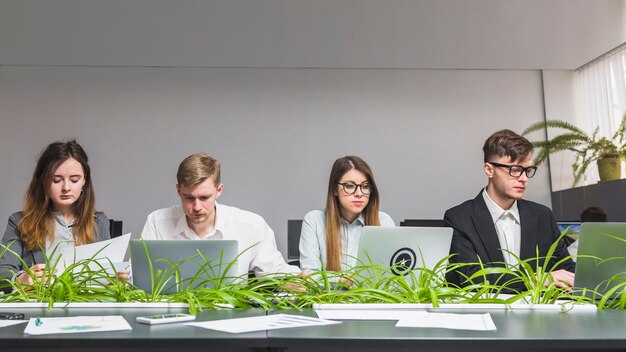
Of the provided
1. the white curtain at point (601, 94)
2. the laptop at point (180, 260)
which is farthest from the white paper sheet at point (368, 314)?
the white curtain at point (601, 94)

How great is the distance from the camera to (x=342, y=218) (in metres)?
3.57

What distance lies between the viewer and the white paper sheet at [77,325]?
132cm

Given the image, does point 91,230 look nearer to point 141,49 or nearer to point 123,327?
point 123,327

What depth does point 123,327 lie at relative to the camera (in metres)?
1.37

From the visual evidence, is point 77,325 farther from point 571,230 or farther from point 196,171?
point 571,230

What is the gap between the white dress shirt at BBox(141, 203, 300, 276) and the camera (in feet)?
10.6

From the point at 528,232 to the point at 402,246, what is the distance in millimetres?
1056

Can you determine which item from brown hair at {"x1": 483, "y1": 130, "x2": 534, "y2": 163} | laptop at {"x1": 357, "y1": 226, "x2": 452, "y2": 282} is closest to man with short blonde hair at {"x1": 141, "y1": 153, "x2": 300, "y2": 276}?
laptop at {"x1": 357, "y1": 226, "x2": 452, "y2": 282}

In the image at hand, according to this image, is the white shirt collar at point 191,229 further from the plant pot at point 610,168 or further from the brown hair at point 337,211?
the plant pot at point 610,168

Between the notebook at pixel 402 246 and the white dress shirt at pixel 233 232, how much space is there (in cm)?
99

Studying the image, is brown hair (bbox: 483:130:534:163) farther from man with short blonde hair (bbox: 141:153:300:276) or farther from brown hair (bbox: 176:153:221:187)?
brown hair (bbox: 176:153:221:187)

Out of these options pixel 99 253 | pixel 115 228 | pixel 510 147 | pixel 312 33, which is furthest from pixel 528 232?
pixel 312 33

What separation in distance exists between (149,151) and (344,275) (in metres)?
4.68

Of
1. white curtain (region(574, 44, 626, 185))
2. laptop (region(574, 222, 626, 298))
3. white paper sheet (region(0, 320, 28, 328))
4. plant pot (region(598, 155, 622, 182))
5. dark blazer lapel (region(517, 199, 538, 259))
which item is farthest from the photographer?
white curtain (region(574, 44, 626, 185))
